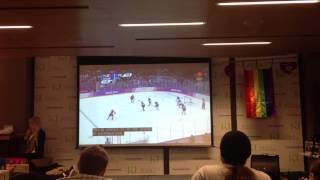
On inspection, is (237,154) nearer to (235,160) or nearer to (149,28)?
(235,160)

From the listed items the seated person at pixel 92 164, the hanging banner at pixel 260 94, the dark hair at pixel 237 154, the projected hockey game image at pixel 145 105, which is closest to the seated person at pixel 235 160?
the dark hair at pixel 237 154

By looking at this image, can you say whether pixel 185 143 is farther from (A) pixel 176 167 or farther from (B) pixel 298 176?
(B) pixel 298 176

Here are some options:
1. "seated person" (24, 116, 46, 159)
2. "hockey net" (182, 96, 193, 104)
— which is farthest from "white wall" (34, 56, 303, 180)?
"seated person" (24, 116, 46, 159)

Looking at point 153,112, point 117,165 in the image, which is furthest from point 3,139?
point 153,112

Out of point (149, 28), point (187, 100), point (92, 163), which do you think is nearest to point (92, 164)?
point (92, 163)

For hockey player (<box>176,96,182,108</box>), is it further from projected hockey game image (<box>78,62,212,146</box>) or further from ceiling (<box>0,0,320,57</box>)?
ceiling (<box>0,0,320,57</box>)

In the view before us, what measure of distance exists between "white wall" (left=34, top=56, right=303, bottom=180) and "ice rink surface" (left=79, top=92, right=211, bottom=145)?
248 mm

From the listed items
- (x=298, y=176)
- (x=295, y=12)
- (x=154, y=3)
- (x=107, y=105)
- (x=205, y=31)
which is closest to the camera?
(x=154, y=3)

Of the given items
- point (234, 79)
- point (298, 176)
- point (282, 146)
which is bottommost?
point (298, 176)

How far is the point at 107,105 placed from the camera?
6.99 metres

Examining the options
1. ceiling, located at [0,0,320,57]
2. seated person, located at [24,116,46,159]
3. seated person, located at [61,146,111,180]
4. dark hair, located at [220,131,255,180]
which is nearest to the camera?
dark hair, located at [220,131,255,180]

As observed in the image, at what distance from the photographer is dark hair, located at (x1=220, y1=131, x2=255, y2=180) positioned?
185cm

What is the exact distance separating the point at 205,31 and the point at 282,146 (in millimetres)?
3341

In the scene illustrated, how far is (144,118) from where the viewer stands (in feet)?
22.7
